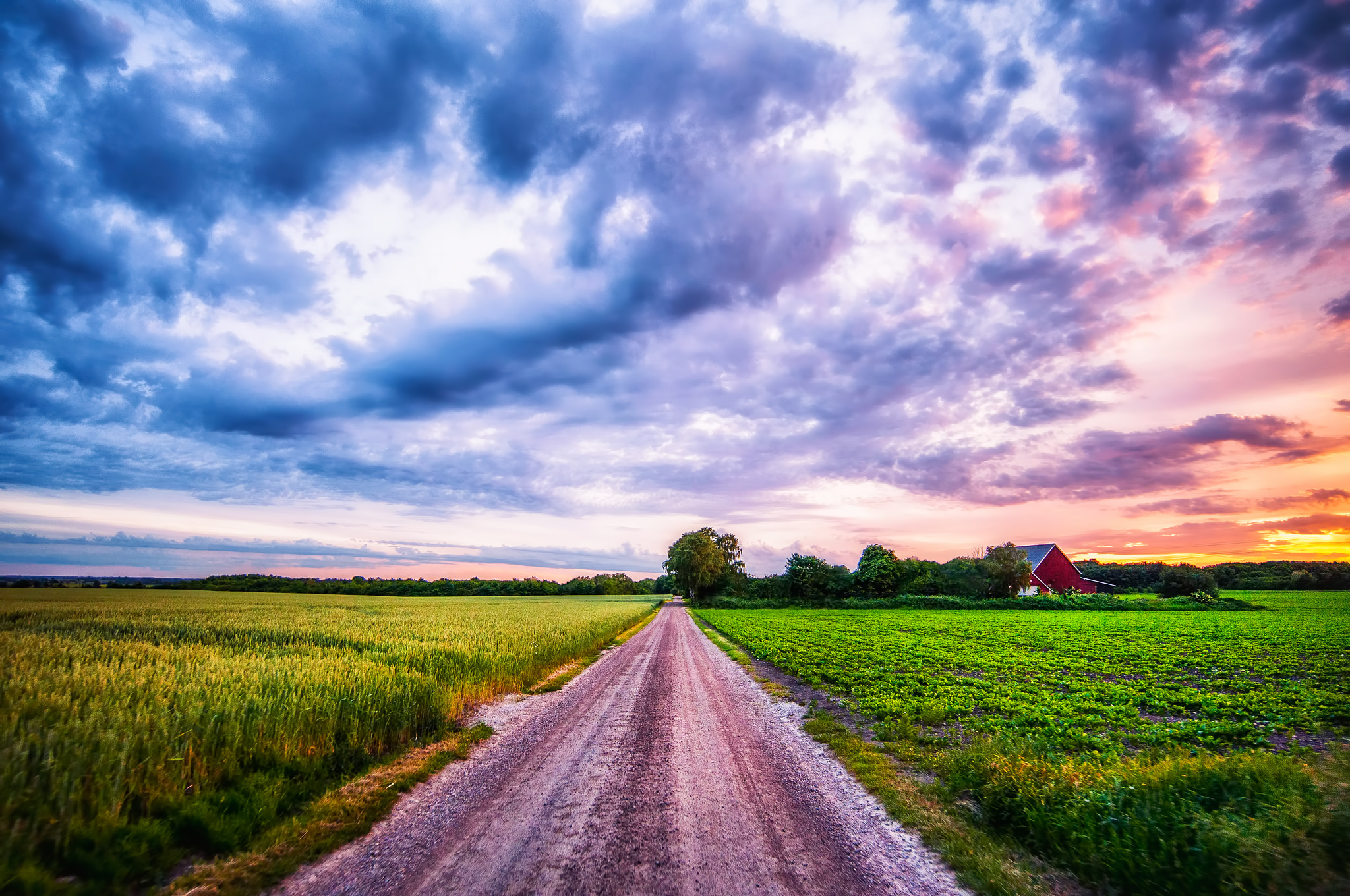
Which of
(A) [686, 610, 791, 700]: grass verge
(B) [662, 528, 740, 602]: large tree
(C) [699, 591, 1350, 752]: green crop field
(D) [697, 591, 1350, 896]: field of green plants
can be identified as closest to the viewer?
(D) [697, 591, 1350, 896]: field of green plants

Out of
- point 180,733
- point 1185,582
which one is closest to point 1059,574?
point 1185,582

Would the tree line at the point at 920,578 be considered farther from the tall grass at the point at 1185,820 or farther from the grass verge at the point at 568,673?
the tall grass at the point at 1185,820

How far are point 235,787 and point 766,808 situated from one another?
6933 millimetres

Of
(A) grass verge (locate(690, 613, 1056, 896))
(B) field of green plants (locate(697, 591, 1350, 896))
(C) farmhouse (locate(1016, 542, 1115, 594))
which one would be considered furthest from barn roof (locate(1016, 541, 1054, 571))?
(A) grass verge (locate(690, 613, 1056, 896))

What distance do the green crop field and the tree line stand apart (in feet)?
129

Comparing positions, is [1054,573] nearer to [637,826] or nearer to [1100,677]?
[1100,677]

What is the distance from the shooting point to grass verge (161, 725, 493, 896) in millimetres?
4926

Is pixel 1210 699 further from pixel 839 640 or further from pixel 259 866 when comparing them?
pixel 259 866

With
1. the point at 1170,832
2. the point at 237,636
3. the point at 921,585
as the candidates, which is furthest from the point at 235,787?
the point at 921,585

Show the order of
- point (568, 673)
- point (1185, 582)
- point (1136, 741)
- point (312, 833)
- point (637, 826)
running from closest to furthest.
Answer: point (312, 833)
point (637, 826)
point (1136, 741)
point (568, 673)
point (1185, 582)

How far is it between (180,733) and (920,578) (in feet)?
287

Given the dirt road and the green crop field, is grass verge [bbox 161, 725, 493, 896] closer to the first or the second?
the dirt road

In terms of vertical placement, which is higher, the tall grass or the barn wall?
the tall grass

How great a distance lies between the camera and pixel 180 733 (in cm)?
657
